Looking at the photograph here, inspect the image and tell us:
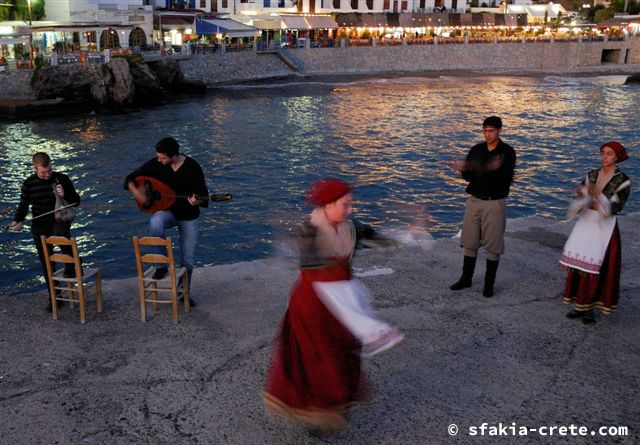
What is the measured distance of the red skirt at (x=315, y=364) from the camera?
14.1ft

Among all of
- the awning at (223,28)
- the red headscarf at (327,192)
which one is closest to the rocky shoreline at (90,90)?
the awning at (223,28)

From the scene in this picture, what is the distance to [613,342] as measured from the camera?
6.05 meters

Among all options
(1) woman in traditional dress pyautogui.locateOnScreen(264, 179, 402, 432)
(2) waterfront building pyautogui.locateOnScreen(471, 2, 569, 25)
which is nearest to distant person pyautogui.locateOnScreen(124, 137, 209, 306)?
(1) woman in traditional dress pyautogui.locateOnScreen(264, 179, 402, 432)

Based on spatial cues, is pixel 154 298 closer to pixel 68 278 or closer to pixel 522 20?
pixel 68 278

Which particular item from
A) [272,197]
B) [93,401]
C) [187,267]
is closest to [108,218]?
[272,197]

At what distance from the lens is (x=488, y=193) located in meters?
6.85

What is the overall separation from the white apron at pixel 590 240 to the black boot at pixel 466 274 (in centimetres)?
109

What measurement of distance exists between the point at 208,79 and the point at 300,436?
46253 millimetres

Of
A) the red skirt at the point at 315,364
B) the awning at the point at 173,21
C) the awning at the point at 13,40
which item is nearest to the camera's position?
the red skirt at the point at 315,364

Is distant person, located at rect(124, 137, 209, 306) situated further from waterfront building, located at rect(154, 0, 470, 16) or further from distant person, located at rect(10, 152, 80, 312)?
waterfront building, located at rect(154, 0, 470, 16)

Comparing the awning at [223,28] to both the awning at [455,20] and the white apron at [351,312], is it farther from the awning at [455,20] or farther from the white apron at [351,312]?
the white apron at [351,312]

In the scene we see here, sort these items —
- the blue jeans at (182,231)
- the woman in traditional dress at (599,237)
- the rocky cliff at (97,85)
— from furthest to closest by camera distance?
the rocky cliff at (97,85)
the blue jeans at (182,231)
the woman in traditional dress at (599,237)

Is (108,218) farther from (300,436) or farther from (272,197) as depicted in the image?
(300,436)

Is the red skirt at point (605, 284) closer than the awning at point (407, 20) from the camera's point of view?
Yes
